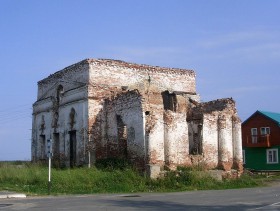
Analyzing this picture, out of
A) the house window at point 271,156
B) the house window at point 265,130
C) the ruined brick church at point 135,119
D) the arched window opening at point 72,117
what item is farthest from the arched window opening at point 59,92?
the house window at point 271,156

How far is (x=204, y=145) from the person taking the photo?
26.7 meters

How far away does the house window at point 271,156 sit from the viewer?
137ft

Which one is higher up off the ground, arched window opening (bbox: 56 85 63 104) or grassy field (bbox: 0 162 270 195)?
arched window opening (bbox: 56 85 63 104)

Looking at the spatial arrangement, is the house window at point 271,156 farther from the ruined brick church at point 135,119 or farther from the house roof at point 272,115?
the ruined brick church at point 135,119

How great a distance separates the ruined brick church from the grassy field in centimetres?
110

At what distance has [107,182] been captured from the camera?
22188 millimetres

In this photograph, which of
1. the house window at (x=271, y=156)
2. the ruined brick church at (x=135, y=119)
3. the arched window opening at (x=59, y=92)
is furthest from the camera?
the house window at (x=271, y=156)

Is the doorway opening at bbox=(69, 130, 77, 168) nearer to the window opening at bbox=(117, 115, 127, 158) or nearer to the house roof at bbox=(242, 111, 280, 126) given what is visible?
the window opening at bbox=(117, 115, 127, 158)

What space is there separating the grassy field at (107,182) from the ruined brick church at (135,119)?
1101 mm

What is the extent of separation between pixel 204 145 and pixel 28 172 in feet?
35.5

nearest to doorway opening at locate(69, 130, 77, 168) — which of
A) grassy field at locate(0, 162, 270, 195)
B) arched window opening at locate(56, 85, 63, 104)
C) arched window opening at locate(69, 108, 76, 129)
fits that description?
arched window opening at locate(69, 108, 76, 129)

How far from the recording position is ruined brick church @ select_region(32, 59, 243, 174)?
24.3 m

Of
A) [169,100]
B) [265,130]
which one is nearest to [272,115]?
[265,130]

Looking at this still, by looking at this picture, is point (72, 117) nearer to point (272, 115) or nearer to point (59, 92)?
point (59, 92)
